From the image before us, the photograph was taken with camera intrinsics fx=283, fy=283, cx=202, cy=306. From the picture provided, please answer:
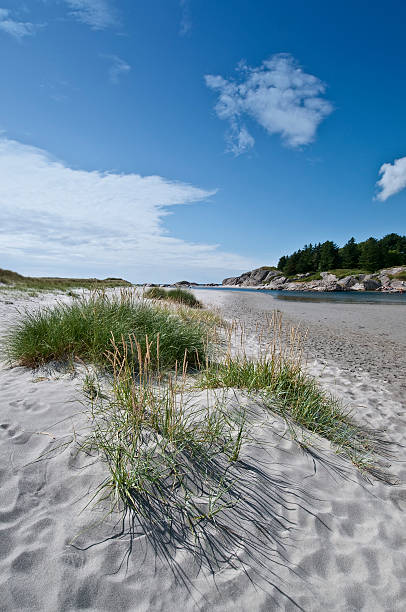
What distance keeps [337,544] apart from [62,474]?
93.8 inches

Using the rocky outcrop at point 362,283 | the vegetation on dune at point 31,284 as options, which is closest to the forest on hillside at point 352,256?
the rocky outcrop at point 362,283

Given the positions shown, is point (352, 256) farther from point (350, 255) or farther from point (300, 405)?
point (300, 405)

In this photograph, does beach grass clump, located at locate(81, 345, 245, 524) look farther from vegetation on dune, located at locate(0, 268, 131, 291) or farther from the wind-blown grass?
vegetation on dune, located at locate(0, 268, 131, 291)

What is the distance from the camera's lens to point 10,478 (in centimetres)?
242

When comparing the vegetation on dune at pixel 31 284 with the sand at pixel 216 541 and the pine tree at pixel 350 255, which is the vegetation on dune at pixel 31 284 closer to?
the sand at pixel 216 541

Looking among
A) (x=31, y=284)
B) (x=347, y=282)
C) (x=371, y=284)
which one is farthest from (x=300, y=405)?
(x=347, y=282)

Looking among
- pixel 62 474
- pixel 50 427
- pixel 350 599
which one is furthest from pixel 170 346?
pixel 350 599

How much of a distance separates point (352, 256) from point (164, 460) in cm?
10586

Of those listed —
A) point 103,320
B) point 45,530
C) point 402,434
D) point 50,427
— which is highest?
point 103,320

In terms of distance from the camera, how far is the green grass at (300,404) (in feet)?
12.0

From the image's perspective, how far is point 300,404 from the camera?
403 centimetres

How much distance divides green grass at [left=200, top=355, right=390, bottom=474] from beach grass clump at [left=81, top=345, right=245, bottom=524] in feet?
2.79

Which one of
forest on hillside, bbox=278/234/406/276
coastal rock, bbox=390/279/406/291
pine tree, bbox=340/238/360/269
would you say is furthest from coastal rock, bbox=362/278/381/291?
pine tree, bbox=340/238/360/269

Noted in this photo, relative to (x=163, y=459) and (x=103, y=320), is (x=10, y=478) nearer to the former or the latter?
(x=163, y=459)
